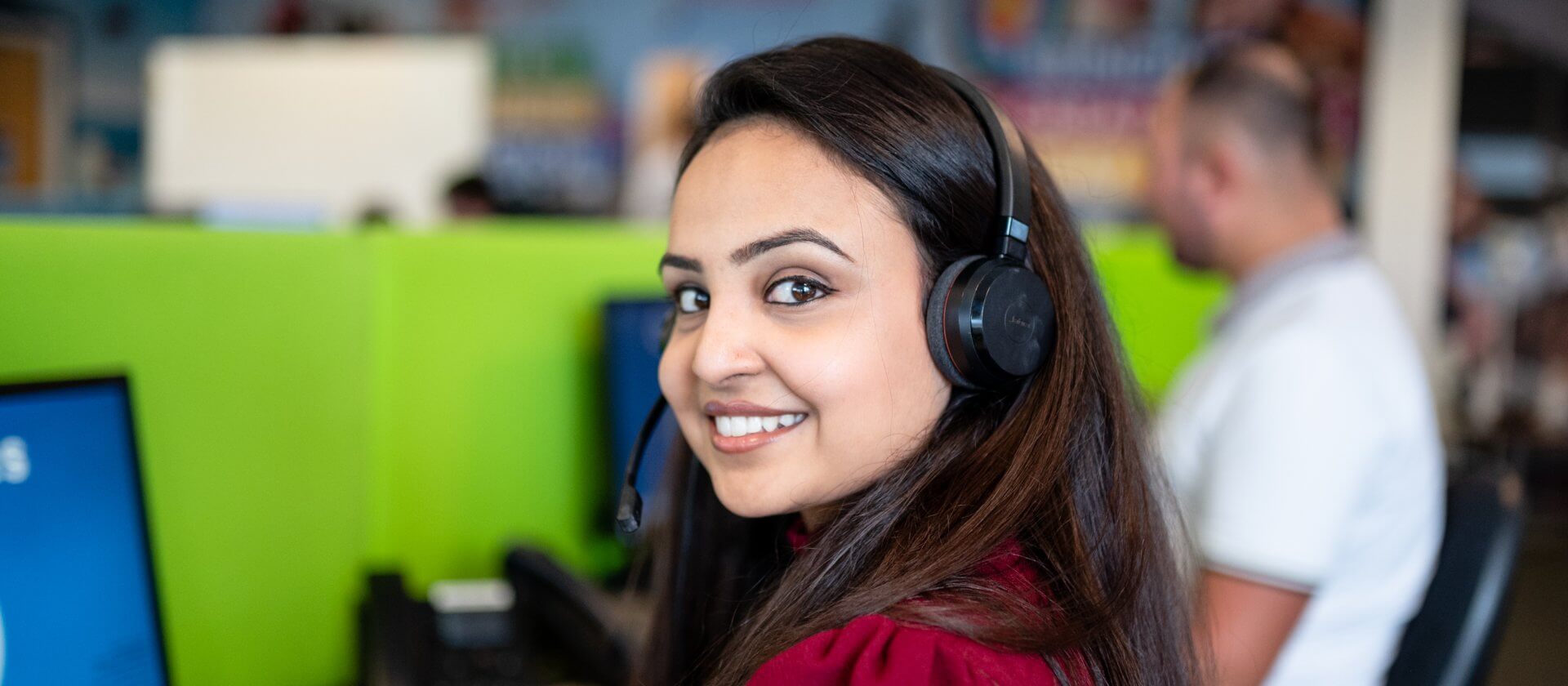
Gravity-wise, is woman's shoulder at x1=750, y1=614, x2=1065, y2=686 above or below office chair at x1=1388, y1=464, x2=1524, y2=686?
above

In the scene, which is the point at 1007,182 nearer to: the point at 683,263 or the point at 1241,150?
the point at 683,263

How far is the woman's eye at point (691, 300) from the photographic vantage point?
0.92 metres

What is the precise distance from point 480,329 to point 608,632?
0.49 meters

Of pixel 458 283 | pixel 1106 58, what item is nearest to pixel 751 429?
pixel 458 283

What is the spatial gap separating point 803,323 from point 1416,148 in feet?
15.3

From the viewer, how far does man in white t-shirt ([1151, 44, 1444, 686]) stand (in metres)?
1.36

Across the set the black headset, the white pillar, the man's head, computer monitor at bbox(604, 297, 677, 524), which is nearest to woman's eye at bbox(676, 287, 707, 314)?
the black headset

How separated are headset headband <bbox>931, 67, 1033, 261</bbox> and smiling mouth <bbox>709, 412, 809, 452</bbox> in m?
0.19

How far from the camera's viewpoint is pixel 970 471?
817mm

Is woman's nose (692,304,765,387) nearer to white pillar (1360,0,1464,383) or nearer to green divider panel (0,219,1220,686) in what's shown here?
green divider panel (0,219,1220,686)

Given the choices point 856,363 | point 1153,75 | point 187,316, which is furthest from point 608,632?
point 1153,75

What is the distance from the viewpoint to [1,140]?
592cm

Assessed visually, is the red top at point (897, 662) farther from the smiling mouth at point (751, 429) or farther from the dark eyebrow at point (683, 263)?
the dark eyebrow at point (683, 263)

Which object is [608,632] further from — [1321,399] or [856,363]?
[1321,399]
